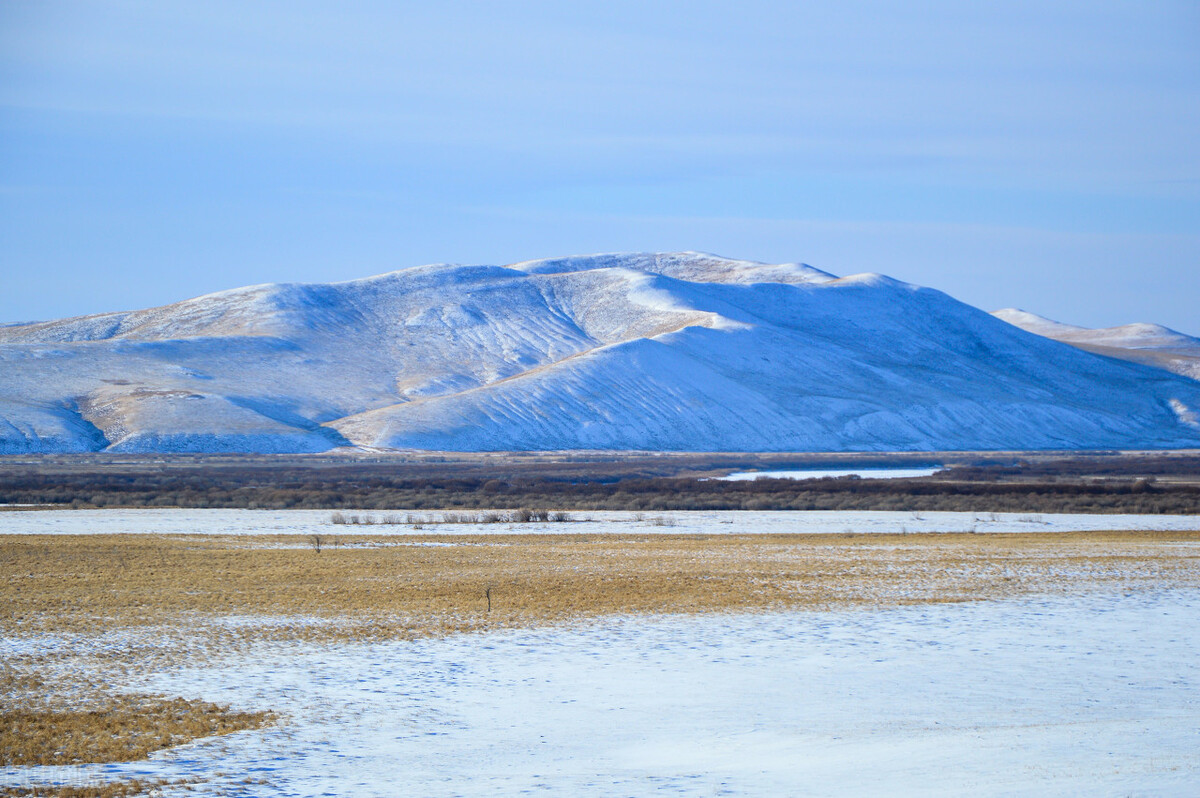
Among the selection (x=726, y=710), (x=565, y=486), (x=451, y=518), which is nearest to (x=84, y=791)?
(x=726, y=710)

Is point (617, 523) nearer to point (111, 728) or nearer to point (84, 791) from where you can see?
point (111, 728)

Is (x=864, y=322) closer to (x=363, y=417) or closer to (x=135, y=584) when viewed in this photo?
(x=363, y=417)

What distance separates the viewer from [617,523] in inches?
1531

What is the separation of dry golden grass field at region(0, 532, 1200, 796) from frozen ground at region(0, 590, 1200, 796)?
3.18 feet

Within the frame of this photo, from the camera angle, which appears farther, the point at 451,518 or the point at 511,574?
the point at 451,518

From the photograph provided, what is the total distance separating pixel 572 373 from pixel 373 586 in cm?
10139

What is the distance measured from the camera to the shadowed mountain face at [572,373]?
109m

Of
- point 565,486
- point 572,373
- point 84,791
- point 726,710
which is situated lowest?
point 726,710

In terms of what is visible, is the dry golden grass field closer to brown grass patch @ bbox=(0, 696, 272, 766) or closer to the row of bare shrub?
brown grass patch @ bbox=(0, 696, 272, 766)

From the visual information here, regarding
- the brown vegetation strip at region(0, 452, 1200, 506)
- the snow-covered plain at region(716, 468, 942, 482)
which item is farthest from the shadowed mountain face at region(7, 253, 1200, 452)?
the snow-covered plain at region(716, 468, 942, 482)

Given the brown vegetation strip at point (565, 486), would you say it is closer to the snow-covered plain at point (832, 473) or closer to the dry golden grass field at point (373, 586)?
the snow-covered plain at point (832, 473)

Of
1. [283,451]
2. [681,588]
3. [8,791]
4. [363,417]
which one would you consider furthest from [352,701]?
[363,417]

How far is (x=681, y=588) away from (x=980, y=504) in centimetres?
2936

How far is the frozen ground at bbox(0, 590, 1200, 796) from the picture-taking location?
9758 millimetres
